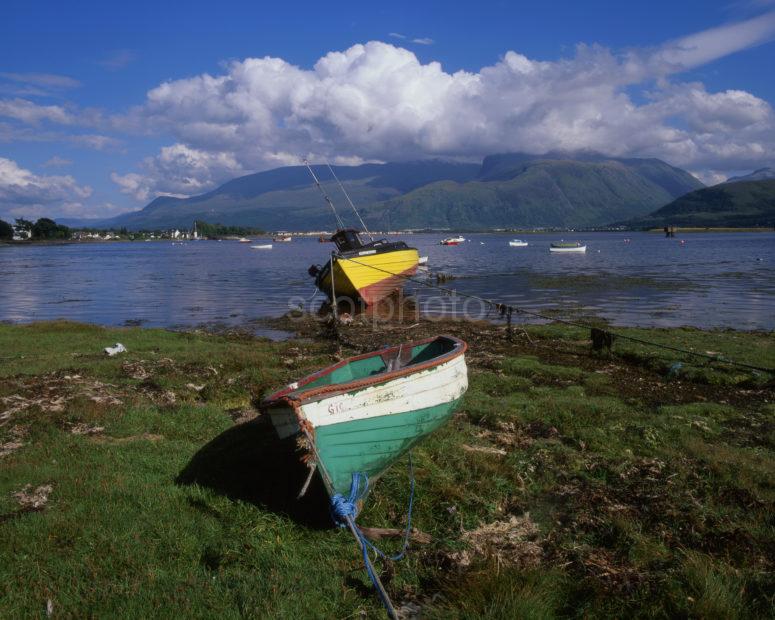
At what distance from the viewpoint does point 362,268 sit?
32844 millimetres

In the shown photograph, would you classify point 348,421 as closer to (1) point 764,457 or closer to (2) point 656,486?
→ (2) point 656,486

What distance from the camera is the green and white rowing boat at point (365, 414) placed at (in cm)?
629

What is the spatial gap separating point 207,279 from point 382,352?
48.8m

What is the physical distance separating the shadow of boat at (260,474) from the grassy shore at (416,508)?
4 centimetres

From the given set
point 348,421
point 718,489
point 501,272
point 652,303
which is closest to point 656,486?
point 718,489

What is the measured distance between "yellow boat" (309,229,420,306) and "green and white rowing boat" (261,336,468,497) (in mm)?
22495

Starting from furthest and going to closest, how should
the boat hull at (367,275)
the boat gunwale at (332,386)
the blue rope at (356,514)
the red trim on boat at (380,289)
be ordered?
1. the red trim on boat at (380,289)
2. the boat hull at (367,275)
3. the boat gunwale at (332,386)
4. the blue rope at (356,514)

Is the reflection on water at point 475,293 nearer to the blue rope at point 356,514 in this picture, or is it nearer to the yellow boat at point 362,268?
the yellow boat at point 362,268

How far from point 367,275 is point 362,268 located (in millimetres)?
644

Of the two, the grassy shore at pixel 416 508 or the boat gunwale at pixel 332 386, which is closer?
the grassy shore at pixel 416 508

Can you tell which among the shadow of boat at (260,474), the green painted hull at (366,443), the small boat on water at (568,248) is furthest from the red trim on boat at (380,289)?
the small boat on water at (568,248)

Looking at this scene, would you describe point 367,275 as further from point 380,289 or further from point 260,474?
point 260,474

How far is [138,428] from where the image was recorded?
31.5 feet

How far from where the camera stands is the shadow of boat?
22.9ft
